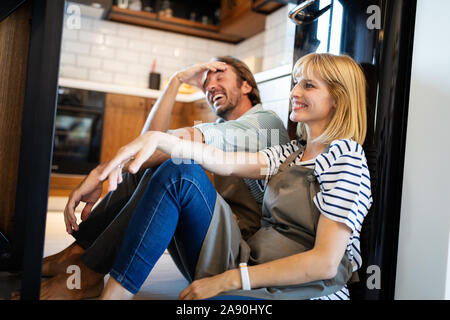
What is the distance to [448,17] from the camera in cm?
92

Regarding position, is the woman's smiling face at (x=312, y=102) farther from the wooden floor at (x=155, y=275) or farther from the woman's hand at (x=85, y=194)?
the wooden floor at (x=155, y=275)

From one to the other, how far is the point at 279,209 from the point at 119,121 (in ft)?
7.15

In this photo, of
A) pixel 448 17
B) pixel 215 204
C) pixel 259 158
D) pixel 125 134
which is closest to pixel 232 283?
pixel 215 204

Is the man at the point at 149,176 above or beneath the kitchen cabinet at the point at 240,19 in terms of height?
beneath

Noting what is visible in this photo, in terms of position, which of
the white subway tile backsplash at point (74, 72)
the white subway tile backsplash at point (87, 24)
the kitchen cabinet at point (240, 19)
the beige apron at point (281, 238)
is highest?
the kitchen cabinet at point (240, 19)

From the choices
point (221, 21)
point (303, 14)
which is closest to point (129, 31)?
point (221, 21)

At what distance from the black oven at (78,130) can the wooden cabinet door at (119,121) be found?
0.14 feet

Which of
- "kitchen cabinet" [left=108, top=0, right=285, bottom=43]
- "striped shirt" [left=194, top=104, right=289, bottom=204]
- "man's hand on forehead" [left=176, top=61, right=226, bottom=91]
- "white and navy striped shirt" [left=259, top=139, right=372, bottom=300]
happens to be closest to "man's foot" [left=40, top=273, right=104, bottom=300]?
"striped shirt" [left=194, top=104, right=289, bottom=204]

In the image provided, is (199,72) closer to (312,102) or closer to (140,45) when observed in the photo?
(312,102)

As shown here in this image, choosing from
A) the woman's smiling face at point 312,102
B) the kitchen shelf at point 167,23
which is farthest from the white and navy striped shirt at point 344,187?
the kitchen shelf at point 167,23

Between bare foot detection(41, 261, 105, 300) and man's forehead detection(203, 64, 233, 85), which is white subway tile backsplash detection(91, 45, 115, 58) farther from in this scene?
bare foot detection(41, 261, 105, 300)

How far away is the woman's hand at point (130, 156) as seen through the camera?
780 millimetres

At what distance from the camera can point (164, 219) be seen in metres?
0.84

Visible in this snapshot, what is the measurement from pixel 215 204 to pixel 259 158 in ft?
0.64
